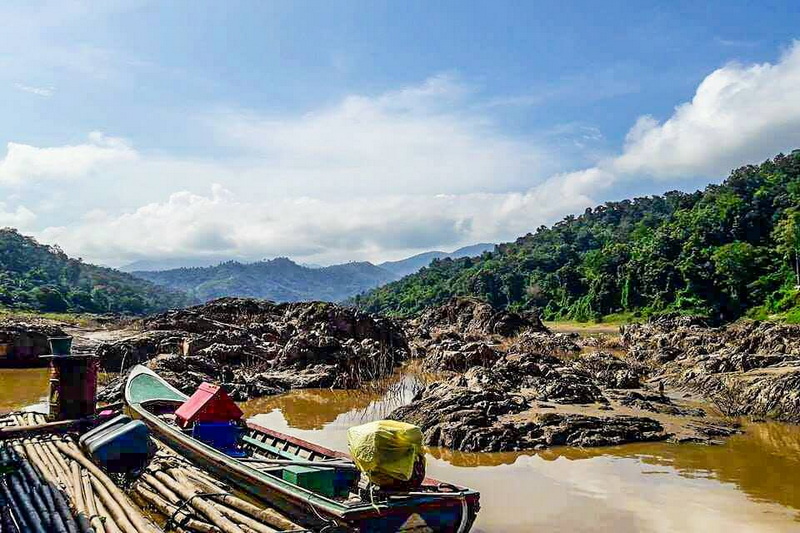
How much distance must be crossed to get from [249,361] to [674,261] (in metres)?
42.9

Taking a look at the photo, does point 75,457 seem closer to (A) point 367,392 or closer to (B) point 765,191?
(A) point 367,392

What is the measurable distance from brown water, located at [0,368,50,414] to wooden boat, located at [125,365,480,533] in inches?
486

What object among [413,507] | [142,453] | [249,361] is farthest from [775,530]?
[249,361]

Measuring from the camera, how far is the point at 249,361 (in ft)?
96.7

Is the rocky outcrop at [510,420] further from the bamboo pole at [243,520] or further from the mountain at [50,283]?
the mountain at [50,283]

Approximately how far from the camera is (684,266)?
181 feet

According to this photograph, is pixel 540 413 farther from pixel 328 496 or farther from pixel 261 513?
pixel 261 513

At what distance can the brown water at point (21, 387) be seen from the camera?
72.6 ft

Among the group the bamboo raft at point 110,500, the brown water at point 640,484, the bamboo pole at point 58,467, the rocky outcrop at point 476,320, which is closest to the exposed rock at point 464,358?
the brown water at point 640,484

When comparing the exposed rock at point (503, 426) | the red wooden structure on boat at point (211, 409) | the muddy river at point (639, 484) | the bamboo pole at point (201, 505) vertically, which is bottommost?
the muddy river at point (639, 484)

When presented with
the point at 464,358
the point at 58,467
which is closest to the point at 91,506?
the point at 58,467

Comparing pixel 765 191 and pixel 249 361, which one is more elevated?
pixel 765 191

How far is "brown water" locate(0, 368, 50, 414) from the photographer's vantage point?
72.6 feet

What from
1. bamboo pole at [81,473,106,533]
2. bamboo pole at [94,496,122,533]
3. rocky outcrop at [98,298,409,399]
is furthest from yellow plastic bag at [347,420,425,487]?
rocky outcrop at [98,298,409,399]
